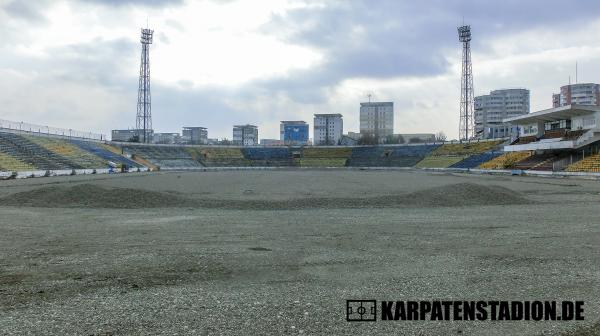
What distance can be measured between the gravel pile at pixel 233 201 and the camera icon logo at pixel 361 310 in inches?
525

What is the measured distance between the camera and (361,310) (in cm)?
600

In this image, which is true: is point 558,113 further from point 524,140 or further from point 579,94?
point 579,94

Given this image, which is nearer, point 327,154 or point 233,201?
point 233,201

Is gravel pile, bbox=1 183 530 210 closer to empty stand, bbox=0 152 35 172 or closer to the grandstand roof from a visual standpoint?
empty stand, bbox=0 152 35 172

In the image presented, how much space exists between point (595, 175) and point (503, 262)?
139 feet

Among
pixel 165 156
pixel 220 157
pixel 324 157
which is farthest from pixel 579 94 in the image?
Answer: pixel 165 156

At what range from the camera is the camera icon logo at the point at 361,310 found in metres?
5.70

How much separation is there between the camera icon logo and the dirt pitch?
0.14 meters

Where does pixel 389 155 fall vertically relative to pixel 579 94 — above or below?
below

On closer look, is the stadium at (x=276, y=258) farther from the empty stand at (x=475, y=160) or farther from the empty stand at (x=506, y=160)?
the empty stand at (x=475, y=160)

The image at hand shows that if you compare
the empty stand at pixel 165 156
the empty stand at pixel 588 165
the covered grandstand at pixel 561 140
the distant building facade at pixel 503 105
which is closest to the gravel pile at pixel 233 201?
the empty stand at pixel 588 165

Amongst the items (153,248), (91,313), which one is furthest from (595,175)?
(91,313)

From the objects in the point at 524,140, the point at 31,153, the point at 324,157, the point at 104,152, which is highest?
the point at 524,140

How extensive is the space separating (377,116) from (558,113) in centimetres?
13941
